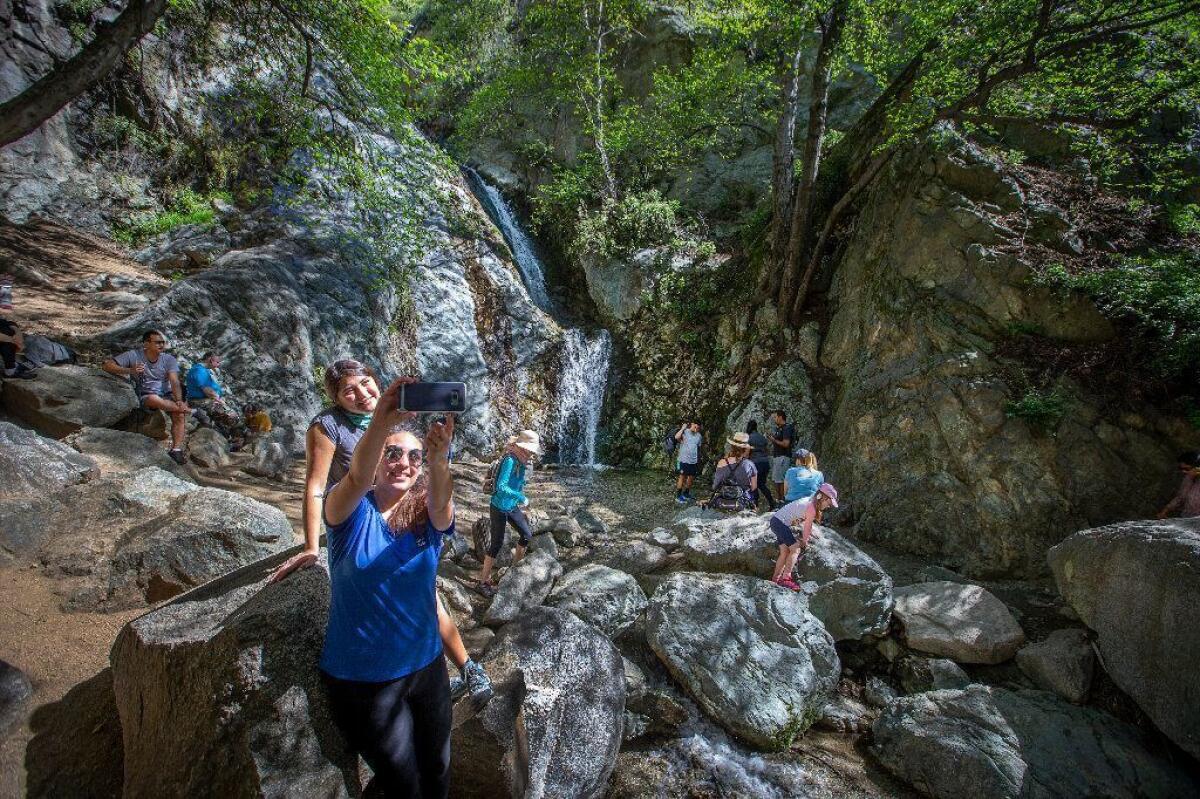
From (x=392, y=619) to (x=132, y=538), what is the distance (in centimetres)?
371

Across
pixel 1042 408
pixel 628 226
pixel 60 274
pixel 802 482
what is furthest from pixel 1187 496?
pixel 60 274

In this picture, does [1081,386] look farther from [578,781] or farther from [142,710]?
[142,710]

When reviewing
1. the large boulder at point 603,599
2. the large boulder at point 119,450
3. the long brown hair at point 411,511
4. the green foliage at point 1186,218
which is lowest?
the large boulder at point 603,599

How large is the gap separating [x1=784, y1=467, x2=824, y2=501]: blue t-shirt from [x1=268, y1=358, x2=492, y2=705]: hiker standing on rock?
13.4 feet

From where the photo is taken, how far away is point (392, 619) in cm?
189

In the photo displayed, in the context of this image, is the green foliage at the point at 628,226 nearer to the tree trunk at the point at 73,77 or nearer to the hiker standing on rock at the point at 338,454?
the tree trunk at the point at 73,77

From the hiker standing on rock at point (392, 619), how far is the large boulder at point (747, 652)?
2.74 m

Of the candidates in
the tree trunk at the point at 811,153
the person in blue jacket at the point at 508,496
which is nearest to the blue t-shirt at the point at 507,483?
the person in blue jacket at the point at 508,496

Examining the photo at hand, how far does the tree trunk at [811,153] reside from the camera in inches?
356

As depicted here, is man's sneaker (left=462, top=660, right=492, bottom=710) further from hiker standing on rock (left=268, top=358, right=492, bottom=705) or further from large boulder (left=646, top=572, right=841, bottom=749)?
large boulder (left=646, top=572, right=841, bottom=749)

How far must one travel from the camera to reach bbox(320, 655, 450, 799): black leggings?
1.88 m

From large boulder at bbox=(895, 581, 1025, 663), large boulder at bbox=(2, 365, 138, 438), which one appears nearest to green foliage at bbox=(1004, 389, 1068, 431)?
large boulder at bbox=(895, 581, 1025, 663)

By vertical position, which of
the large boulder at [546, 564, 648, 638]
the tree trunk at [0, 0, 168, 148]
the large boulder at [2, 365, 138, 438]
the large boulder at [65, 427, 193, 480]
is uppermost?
the tree trunk at [0, 0, 168, 148]

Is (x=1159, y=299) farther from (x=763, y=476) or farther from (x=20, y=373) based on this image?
(x=20, y=373)
